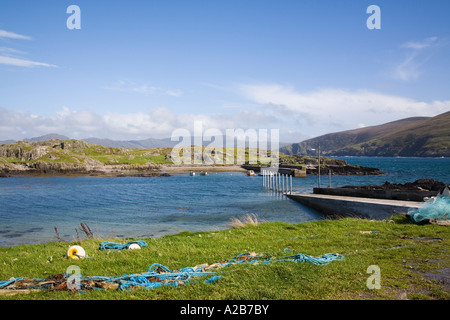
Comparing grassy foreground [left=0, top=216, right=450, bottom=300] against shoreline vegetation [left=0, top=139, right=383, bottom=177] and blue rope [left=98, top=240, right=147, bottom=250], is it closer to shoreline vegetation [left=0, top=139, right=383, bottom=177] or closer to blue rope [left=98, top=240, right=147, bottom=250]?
blue rope [left=98, top=240, right=147, bottom=250]

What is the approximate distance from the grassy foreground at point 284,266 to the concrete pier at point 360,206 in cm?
980

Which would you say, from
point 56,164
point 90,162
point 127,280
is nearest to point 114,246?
point 127,280

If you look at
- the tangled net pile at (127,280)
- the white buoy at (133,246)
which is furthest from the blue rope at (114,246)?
the tangled net pile at (127,280)

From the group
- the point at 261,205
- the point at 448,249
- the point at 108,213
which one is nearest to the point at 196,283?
the point at 448,249

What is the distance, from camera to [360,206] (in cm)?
2891

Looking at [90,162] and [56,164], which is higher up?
[90,162]

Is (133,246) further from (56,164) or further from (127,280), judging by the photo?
(56,164)

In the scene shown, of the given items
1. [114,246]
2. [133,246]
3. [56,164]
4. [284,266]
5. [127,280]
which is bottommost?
[114,246]

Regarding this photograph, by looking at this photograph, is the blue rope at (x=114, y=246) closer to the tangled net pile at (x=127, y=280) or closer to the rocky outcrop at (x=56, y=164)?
the tangled net pile at (x=127, y=280)

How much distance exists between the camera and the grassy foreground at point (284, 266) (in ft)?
22.4

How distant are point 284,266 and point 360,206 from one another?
23.3 metres

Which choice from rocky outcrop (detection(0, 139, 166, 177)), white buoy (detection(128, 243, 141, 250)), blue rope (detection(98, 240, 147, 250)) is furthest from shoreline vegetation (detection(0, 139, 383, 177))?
white buoy (detection(128, 243, 141, 250))
